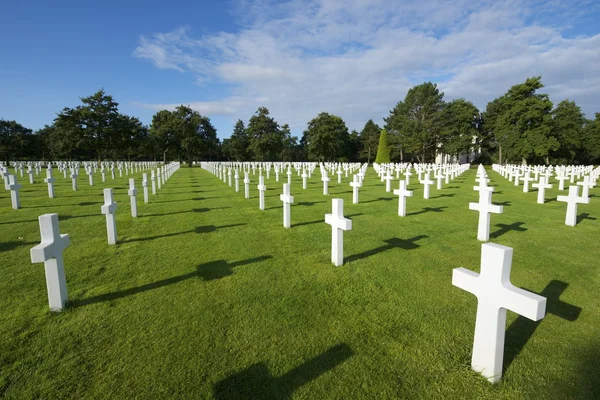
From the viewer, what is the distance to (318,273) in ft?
13.8

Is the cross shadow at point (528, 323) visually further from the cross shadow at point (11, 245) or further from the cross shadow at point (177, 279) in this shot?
the cross shadow at point (11, 245)

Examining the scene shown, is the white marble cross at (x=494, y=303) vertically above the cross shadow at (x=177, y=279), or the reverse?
the white marble cross at (x=494, y=303)

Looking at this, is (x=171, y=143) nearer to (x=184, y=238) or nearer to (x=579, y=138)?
(x=184, y=238)

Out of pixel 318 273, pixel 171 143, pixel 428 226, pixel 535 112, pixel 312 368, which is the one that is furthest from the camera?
pixel 171 143

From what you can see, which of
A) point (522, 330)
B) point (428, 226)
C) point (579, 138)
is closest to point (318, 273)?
point (522, 330)

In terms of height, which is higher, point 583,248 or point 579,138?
point 579,138

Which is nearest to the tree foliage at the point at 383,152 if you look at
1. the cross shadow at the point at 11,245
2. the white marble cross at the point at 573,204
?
the white marble cross at the point at 573,204

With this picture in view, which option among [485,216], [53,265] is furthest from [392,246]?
[53,265]

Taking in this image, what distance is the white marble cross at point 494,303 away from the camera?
1946mm

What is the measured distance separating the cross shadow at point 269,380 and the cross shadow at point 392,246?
95.7 inches

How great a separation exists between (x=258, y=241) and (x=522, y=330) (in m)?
4.14

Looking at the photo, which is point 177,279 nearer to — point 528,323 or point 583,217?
point 528,323

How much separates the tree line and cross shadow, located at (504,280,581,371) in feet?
148

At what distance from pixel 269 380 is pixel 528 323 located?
249cm
